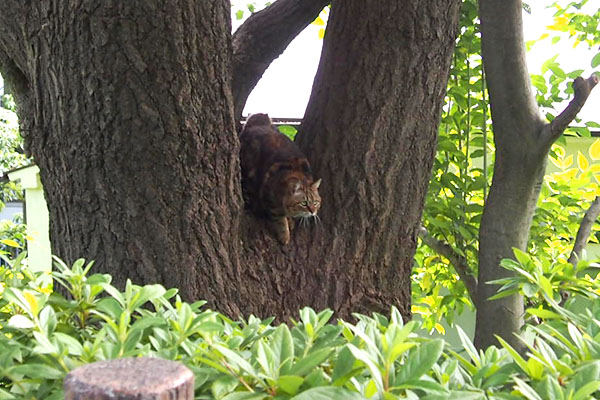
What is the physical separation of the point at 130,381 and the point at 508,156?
2326mm

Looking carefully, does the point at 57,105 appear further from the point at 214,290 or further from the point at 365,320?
the point at 365,320

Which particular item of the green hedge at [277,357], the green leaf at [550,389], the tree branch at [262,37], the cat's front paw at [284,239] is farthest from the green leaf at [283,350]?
the tree branch at [262,37]

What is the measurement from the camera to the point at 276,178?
10.6ft

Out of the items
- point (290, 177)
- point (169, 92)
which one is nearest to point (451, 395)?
point (169, 92)

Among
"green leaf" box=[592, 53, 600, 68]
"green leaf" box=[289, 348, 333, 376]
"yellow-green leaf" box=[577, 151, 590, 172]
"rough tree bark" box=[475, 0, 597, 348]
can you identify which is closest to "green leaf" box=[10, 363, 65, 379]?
"green leaf" box=[289, 348, 333, 376]

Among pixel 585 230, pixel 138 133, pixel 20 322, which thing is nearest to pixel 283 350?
pixel 20 322

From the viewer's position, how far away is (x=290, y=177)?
312 centimetres

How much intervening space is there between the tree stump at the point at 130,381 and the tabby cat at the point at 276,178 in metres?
1.77

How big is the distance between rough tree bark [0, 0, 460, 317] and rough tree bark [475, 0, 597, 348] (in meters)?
0.35

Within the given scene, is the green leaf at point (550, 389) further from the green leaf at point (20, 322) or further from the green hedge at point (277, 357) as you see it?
the green leaf at point (20, 322)

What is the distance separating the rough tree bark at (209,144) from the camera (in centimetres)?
202

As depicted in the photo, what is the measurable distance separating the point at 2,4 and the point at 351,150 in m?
Answer: 1.30

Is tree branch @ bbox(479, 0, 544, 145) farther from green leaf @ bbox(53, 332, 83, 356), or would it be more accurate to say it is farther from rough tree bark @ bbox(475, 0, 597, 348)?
green leaf @ bbox(53, 332, 83, 356)

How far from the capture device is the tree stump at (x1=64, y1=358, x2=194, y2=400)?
79cm
